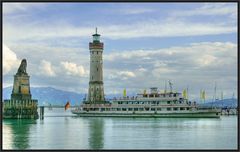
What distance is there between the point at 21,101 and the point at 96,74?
28863 millimetres

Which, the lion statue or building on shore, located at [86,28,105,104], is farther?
building on shore, located at [86,28,105,104]

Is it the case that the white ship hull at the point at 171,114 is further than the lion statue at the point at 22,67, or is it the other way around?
the white ship hull at the point at 171,114

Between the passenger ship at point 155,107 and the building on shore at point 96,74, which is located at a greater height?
the building on shore at point 96,74

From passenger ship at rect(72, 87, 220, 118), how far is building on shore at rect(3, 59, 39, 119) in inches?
837

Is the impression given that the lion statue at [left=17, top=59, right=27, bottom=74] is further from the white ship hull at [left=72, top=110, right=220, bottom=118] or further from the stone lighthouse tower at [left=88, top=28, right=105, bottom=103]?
the stone lighthouse tower at [left=88, top=28, right=105, bottom=103]

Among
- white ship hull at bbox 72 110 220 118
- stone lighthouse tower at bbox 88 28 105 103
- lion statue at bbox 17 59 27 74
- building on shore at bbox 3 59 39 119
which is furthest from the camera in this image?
stone lighthouse tower at bbox 88 28 105 103

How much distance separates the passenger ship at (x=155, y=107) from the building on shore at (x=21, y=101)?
2127 cm

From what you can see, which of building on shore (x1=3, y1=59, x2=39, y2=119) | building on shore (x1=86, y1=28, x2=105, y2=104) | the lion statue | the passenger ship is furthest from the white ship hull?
the lion statue

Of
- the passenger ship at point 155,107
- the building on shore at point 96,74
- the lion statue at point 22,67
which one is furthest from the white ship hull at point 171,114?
the lion statue at point 22,67

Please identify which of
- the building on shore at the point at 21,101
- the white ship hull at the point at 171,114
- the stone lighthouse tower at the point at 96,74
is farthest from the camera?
the stone lighthouse tower at the point at 96,74

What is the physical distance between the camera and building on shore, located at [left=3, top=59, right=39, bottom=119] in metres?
91.6

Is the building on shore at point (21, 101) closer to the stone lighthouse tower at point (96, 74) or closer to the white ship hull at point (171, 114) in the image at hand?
the white ship hull at point (171, 114)

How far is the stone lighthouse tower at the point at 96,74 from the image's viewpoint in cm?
11894

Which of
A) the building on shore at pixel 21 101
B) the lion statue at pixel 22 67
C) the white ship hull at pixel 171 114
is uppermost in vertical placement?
the lion statue at pixel 22 67
